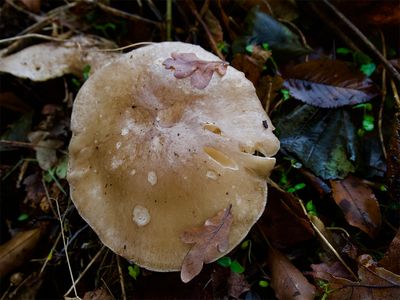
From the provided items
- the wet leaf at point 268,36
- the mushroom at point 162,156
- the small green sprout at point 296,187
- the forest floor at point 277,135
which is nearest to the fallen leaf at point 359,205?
the forest floor at point 277,135

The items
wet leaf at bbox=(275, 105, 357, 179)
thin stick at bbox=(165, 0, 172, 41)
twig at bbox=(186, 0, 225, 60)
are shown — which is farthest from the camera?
thin stick at bbox=(165, 0, 172, 41)

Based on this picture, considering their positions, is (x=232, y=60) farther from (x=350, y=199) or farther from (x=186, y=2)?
(x=350, y=199)

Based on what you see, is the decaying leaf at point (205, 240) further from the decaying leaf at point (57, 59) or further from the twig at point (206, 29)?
the decaying leaf at point (57, 59)

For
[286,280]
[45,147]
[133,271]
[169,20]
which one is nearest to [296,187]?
[286,280]

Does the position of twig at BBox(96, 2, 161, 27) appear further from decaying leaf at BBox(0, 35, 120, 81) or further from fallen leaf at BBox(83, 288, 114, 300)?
fallen leaf at BBox(83, 288, 114, 300)

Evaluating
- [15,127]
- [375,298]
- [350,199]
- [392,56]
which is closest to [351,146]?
[350,199]

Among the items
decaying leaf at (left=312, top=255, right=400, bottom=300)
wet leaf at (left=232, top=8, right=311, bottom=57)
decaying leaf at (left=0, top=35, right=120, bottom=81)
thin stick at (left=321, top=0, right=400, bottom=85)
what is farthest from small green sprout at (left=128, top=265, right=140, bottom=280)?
thin stick at (left=321, top=0, right=400, bottom=85)

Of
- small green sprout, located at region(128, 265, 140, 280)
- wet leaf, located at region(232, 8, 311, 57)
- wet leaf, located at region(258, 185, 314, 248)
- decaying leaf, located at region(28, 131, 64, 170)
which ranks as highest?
wet leaf, located at region(232, 8, 311, 57)

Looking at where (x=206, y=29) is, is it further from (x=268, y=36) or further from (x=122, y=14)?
(x=122, y=14)
